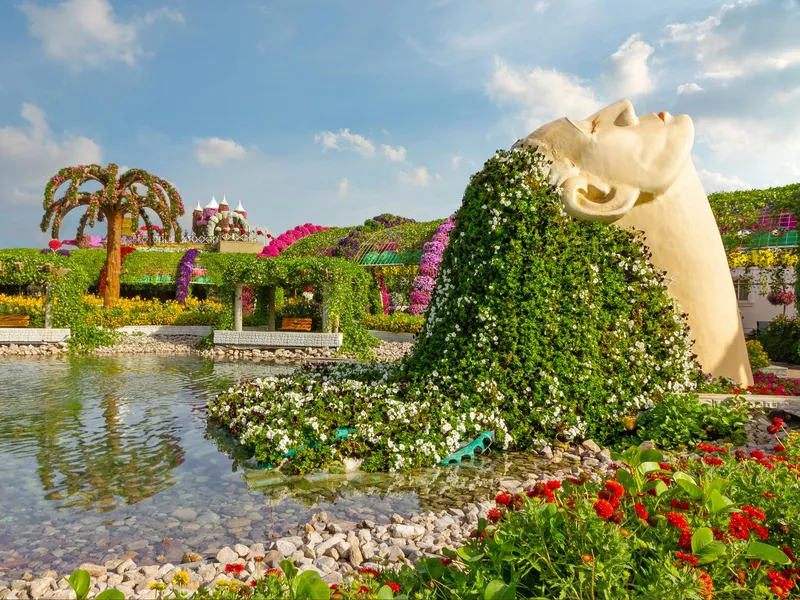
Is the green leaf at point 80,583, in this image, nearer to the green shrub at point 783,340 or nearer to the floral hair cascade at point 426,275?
the green shrub at point 783,340

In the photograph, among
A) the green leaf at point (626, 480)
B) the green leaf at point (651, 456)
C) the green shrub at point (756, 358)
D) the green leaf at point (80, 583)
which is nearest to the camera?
the green leaf at point (80, 583)

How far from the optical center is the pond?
3.90 metres

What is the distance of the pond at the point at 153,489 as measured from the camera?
390 cm

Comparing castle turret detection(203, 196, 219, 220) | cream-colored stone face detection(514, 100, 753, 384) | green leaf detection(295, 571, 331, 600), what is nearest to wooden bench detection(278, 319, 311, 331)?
cream-colored stone face detection(514, 100, 753, 384)

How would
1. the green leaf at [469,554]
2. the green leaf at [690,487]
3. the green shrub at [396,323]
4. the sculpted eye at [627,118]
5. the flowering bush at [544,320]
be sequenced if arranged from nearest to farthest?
the green leaf at [469,554], the green leaf at [690,487], the flowering bush at [544,320], the sculpted eye at [627,118], the green shrub at [396,323]

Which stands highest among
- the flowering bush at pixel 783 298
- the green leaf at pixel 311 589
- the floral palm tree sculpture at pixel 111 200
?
the floral palm tree sculpture at pixel 111 200

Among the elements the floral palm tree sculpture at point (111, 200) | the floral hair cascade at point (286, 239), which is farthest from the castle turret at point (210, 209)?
the floral palm tree sculpture at point (111, 200)

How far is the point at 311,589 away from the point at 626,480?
5.69 feet

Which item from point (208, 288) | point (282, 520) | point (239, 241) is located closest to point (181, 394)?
point (282, 520)

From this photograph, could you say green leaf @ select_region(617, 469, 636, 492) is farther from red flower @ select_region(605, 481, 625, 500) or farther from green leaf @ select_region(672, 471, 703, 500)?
red flower @ select_region(605, 481, 625, 500)

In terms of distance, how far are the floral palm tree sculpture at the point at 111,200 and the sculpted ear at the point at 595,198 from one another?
61.8 ft

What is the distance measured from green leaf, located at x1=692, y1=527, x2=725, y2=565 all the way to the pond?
8.04 ft

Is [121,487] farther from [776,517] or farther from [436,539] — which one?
[776,517]

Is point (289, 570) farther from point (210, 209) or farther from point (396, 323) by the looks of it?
point (210, 209)
